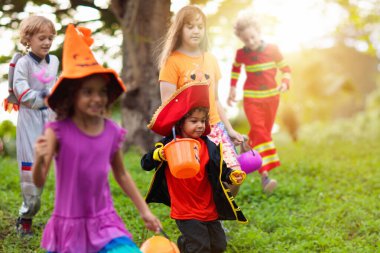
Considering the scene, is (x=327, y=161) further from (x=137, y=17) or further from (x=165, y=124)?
(x=165, y=124)

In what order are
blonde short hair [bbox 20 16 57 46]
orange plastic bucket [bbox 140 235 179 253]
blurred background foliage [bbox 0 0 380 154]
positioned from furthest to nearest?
1. blurred background foliage [bbox 0 0 380 154]
2. blonde short hair [bbox 20 16 57 46]
3. orange plastic bucket [bbox 140 235 179 253]

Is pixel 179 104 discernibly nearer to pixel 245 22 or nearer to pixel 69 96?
pixel 69 96

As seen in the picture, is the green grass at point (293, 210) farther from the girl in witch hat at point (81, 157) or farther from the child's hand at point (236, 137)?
the girl in witch hat at point (81, 157)

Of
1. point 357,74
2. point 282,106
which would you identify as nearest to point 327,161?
point 282,106

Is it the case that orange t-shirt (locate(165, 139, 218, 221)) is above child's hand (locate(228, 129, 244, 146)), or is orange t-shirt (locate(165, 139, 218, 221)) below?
below

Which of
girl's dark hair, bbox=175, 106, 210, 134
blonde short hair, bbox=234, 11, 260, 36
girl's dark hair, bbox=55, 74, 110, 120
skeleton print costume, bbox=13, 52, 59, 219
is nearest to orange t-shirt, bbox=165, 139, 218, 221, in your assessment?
girl's dark hair, bbox=175, 106, 210, 134

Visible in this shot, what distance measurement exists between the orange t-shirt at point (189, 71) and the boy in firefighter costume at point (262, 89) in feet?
6.56

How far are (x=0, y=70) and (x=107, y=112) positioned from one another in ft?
23.1

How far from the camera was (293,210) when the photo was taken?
706cm

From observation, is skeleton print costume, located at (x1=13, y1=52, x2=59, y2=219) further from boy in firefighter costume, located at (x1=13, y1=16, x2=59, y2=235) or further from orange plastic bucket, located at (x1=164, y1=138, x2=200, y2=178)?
orange plastic bucket, located at (x1=164, y1=138, x2=200, y2=178)

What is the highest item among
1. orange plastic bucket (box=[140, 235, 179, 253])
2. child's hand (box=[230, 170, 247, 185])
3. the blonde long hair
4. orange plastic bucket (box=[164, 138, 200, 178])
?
the blonde long hair

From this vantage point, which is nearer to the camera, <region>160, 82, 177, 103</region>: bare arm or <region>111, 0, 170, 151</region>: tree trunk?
<region>160, 82, 177, 103</region>: bare arm

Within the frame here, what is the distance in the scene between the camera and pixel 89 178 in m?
3.28

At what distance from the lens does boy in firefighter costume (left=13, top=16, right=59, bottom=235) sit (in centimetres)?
498
